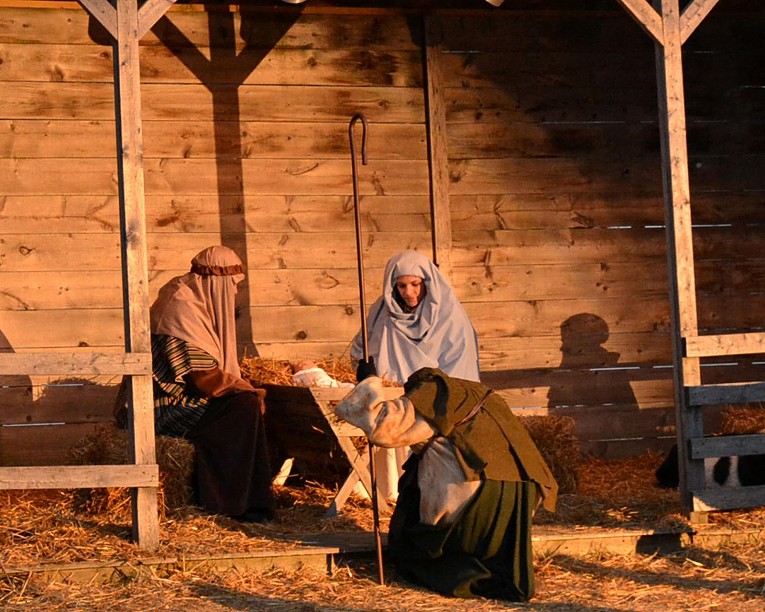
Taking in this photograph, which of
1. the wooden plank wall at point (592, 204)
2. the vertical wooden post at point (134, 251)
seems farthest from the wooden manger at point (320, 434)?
the wooden plank wall at point (592, 204)

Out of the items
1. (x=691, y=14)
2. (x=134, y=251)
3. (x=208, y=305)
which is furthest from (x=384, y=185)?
(x=134, y=251)

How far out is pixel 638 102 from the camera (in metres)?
9.14

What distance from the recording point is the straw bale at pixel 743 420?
26.1 feet

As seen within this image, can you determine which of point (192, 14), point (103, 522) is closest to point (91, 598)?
point (103, 522)

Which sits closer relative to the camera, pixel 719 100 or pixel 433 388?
pixel 433 388

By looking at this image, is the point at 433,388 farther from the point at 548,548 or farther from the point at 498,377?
the point at 498,377

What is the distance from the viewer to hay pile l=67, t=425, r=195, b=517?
6941mm

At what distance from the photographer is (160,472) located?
692 centimetres

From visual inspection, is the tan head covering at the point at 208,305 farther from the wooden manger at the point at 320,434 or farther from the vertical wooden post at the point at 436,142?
the vertical wooden post at the point at 436,142

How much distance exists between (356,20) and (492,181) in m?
1.47

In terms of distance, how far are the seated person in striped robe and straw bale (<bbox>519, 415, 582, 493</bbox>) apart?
175cm

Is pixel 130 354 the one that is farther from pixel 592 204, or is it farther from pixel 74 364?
pixel 592 204

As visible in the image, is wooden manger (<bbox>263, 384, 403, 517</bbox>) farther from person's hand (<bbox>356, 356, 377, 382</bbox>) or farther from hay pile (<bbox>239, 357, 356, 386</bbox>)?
person's hand (<bbox>356, 356, 377, 382</bbox>)

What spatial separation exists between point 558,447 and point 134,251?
299cm
